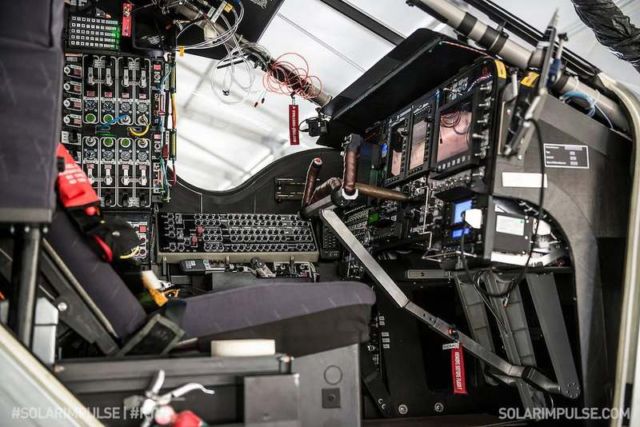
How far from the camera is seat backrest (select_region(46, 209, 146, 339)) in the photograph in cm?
196

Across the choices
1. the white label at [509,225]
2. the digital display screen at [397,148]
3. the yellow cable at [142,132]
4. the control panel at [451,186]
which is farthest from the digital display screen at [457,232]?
the yellow cable at [142,132]

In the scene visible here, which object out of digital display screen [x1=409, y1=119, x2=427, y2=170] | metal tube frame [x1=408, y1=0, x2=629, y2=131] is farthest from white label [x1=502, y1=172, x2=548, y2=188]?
digital display screen [x1=409, y1=119, x2=427, y2=170]

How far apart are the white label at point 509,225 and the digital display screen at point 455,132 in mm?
390

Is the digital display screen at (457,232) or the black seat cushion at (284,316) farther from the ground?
the digital display screen at (457,232)

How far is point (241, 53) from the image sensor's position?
435 centimetres

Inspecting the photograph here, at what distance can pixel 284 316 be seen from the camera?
214 cm

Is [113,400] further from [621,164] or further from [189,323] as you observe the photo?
[621,164]

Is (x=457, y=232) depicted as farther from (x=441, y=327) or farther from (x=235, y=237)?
(x=235, y=237)

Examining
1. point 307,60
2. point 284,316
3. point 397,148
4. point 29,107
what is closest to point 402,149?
point 397,148

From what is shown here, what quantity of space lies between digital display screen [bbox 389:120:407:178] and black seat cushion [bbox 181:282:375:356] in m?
1.67

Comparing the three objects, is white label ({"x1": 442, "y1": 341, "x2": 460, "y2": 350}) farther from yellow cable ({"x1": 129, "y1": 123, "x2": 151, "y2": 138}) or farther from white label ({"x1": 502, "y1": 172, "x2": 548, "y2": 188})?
yellow cable ({"x1": 129, "y1": 123, "x2": 151, "y2": 138})

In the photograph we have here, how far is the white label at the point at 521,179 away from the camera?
8.96 feet

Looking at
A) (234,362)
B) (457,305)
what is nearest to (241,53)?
(457,305)

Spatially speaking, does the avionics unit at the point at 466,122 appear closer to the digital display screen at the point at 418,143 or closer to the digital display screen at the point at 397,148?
the digital display screen at the point at 418,143
